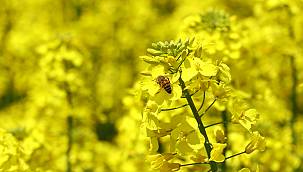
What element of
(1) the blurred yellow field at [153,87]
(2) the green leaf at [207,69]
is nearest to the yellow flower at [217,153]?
(1) the blurred yellow field at [153,87]

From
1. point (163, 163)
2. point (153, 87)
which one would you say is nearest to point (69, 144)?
point (163, 163)

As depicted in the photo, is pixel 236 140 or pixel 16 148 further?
pixel 236 140

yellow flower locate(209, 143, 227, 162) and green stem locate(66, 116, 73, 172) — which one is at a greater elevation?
green stem locate(66, 116, 73, 172)

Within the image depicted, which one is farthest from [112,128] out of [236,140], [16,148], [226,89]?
[226,89]

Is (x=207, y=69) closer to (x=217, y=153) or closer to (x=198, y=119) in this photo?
(x=198, y=119)

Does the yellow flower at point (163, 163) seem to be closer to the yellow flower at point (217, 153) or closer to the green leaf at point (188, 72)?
the yellow flower at point (217, 153)

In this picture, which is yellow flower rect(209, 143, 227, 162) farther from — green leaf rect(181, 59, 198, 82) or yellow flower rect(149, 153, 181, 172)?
green leaf rect(181, 59, 198, 82)

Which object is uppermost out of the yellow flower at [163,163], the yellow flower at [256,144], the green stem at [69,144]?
the green stem at [69,144]

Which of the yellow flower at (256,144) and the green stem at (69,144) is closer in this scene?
the yellow flower at (256,144)

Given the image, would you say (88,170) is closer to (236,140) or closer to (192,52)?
(236,140)

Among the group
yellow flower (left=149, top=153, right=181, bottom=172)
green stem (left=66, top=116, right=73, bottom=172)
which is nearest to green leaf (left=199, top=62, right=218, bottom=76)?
yellow flower (left=149, top=153, right=181, bottom=172)

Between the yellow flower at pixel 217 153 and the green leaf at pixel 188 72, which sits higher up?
the green leaf at pixel 188 72
